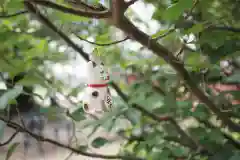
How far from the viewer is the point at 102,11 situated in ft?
0.95

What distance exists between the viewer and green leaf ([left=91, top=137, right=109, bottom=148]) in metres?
0.60

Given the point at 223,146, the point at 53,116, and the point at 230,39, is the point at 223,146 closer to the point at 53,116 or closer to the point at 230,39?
the point at 230,39

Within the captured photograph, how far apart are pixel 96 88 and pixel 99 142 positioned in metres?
0.27

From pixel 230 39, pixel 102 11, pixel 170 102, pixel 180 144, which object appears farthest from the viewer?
pixel 180 144

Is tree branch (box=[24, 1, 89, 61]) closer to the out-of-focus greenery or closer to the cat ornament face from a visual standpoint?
the out-of-focus greenery

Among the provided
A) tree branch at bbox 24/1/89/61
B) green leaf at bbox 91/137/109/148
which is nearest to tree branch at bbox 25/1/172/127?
tree branch at bbox 24/1/89/61

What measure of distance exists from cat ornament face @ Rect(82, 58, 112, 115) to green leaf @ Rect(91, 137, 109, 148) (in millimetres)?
245

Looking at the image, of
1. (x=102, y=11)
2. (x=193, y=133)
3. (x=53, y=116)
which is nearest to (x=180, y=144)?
(x=193, y=133)

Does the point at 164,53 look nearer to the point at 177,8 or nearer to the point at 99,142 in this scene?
the point at 177,8

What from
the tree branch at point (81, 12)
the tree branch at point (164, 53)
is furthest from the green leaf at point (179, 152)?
the tree branch at point (81, 12)

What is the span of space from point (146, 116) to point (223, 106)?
0.18m

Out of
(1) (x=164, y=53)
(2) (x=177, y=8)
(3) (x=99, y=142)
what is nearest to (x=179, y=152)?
(3) (x=99, y=142)

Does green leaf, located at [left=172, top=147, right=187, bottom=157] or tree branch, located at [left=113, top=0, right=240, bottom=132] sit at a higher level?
tree branch, located at [left=113, top=0, right=240, bottom=132]

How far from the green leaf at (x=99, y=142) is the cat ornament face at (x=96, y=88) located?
0.24 m
